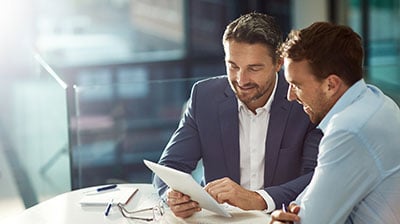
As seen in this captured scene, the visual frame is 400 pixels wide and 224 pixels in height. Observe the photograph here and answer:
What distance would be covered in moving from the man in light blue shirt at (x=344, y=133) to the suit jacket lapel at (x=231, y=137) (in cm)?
55

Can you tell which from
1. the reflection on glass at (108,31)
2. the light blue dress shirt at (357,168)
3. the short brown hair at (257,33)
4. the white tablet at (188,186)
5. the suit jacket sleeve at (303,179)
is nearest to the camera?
the light blue dress shirt at (357,168)

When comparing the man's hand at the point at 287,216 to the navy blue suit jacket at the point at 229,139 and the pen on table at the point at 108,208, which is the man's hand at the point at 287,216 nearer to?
the navy blue suit jacket at the point at 229,139

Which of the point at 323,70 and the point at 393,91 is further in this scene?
the point at 393,91

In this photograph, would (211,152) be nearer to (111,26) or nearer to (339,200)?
(339,200)

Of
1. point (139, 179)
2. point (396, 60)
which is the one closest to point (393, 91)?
point (139, 179)

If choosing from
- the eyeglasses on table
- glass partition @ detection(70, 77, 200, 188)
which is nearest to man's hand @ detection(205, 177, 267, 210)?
the eyeglasses on table

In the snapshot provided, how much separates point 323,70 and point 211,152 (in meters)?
0.75

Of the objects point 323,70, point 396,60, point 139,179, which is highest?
point 323,70

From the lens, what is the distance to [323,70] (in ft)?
6.05

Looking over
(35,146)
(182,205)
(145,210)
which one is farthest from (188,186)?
(35,146)

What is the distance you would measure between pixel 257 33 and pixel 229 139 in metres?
0.38

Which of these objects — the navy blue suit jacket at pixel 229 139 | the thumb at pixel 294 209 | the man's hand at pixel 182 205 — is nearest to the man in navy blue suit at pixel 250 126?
the navy blue suit jacket at pixel 229 139

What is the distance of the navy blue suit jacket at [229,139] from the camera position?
2.41m

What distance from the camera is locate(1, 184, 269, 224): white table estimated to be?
2139mm
